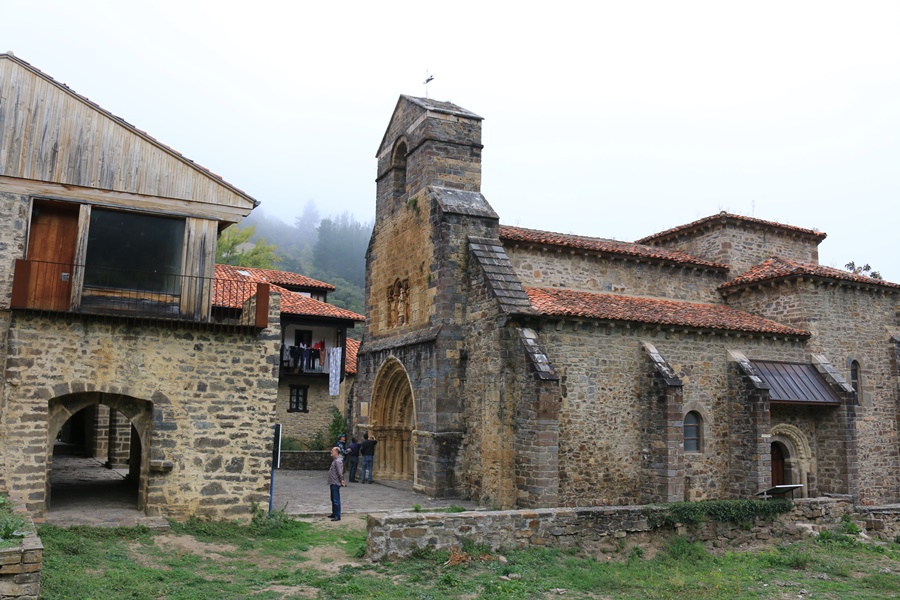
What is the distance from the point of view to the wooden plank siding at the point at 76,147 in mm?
12656

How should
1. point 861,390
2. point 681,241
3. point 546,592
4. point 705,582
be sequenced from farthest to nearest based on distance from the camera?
1. point 681,241
2. point 861,390
3. point 705,582
4. point 546,592

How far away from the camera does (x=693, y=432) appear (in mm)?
18359

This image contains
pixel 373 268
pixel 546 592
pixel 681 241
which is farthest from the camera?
pixel 681 241

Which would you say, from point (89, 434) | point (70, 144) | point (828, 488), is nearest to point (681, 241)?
point (828, 488)

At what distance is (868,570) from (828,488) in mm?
6549

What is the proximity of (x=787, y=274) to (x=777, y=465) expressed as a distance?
17.8 feet

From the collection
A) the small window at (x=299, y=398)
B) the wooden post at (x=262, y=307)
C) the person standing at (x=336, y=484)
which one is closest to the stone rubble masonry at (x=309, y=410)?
the small window at (x=299, y=398)

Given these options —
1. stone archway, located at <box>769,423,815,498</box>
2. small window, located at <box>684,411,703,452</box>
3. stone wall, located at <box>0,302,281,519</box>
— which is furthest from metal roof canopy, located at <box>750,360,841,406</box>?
stone wall, located at <box>0,302,281,519</box>

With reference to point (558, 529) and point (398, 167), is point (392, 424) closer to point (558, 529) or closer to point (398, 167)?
point (398, 167)

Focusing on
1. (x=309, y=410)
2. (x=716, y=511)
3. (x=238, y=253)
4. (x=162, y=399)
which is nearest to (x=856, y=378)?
(x=716, y=511)

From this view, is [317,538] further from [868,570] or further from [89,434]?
[89,434]

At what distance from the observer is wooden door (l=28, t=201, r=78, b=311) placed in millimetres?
12555

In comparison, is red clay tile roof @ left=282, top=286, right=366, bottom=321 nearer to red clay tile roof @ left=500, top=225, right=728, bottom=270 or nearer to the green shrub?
red clay tile roof @ left=500, top=225, right=728, bottom=270

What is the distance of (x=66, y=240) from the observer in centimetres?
1318
